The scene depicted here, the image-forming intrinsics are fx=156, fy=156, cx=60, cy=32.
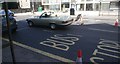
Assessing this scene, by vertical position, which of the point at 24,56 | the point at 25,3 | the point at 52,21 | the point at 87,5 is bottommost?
the point at 24,56

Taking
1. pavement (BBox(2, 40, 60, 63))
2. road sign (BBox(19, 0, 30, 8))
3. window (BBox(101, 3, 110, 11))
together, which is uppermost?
road sign (BBox(19, 0, 30, 8))

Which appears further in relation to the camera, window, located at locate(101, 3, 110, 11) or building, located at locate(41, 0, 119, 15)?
window, located at locate(101, 3, 110, 11)

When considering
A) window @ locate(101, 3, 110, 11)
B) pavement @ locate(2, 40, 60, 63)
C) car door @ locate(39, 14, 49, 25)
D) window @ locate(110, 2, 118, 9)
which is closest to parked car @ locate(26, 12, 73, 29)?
car door @ locate(39, 14, 49, 25)

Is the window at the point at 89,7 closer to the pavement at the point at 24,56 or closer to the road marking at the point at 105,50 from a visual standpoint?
the road marking at the point at 105,50

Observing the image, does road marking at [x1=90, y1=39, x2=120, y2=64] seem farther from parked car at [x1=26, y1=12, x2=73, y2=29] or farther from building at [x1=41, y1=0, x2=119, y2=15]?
building at [x1=41, y1=0, x2=119, y2=15]

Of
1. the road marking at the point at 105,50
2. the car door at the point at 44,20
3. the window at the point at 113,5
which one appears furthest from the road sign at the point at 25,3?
the road marking at the point at 105,50

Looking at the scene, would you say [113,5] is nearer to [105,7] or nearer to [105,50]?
[105,7]

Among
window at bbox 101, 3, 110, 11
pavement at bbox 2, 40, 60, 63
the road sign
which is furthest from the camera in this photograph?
the road sign

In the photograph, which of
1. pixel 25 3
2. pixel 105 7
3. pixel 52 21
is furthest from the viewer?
pixel 25 3

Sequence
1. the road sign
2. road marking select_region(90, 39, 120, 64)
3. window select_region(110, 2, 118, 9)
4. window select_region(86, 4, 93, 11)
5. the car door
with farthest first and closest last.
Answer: the road sign → window select_region(86, 4, 93, 11) → window select_region(110, 2, 118, 9) → the car door → road marking select_region(90, 39, 120, 64)

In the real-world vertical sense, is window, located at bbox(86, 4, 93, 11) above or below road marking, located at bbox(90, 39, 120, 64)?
above

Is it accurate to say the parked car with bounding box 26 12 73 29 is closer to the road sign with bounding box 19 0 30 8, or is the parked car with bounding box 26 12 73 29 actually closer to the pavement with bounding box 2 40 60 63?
the pavement with bounding box 2 40 60 63

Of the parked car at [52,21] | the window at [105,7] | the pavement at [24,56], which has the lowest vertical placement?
the pavement at [24,56]

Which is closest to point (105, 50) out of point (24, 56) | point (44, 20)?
→ point (24, 56)
